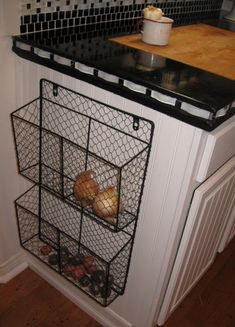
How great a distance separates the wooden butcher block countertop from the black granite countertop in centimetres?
6

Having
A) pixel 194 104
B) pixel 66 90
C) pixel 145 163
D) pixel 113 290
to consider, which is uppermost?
pixel 194 104

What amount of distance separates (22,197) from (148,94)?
77 centimetres

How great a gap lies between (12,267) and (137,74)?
1086mm

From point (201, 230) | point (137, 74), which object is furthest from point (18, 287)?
point (137, 74)

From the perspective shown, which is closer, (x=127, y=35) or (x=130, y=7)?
(x=127, y=35)

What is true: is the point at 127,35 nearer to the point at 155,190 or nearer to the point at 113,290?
the point at 155,190

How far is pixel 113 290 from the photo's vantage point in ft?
4.12

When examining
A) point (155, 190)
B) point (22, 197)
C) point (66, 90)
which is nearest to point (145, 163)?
point (155, 190)

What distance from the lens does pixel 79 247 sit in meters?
1.27

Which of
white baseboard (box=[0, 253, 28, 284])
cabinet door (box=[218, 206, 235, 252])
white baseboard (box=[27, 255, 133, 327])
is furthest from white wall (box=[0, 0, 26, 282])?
cabinet door (box=[218, 206, 235, 252])

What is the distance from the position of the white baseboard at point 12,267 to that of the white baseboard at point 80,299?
0.03 meters

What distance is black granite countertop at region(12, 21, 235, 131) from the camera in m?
0.88

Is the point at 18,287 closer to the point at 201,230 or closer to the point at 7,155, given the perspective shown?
the point at 7,155

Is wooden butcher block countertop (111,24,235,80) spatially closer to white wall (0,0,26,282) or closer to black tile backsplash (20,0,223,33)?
black tile backsplash (20,0,223,33)
